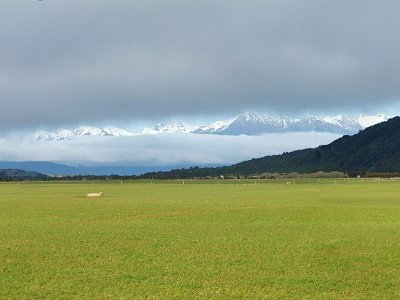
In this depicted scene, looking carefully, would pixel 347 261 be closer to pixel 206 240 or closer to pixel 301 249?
→ pixel 301 249

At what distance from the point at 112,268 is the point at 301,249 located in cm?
862

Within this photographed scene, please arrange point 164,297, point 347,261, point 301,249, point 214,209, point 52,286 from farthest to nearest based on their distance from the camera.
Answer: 1. point 214,209
2. point 301,249
3. point 347,261
4. point 52,286
5. point 164,297

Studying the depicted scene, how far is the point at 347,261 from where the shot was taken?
2328 centimetres

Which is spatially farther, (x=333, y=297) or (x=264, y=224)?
(x=264, y=224)

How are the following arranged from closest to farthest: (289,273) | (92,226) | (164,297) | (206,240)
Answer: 1. (164,297)
2. (289,273)
3. (206,240)
4. (92,226)

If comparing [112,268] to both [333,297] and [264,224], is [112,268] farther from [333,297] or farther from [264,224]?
[264,224]

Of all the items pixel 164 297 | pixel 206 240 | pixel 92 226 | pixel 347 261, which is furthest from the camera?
pixel 92 226

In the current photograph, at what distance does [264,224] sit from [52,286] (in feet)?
67.8

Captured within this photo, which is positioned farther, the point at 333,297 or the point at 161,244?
the point at 161,244

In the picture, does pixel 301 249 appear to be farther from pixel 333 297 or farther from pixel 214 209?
pixel 214 209

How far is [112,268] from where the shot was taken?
71.7ft

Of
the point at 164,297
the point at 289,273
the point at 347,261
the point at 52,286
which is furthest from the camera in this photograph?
the point at 347,261

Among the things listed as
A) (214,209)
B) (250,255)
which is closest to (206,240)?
(250,255)

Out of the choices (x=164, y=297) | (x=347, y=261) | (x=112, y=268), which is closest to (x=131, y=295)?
(x=164, y=297)
